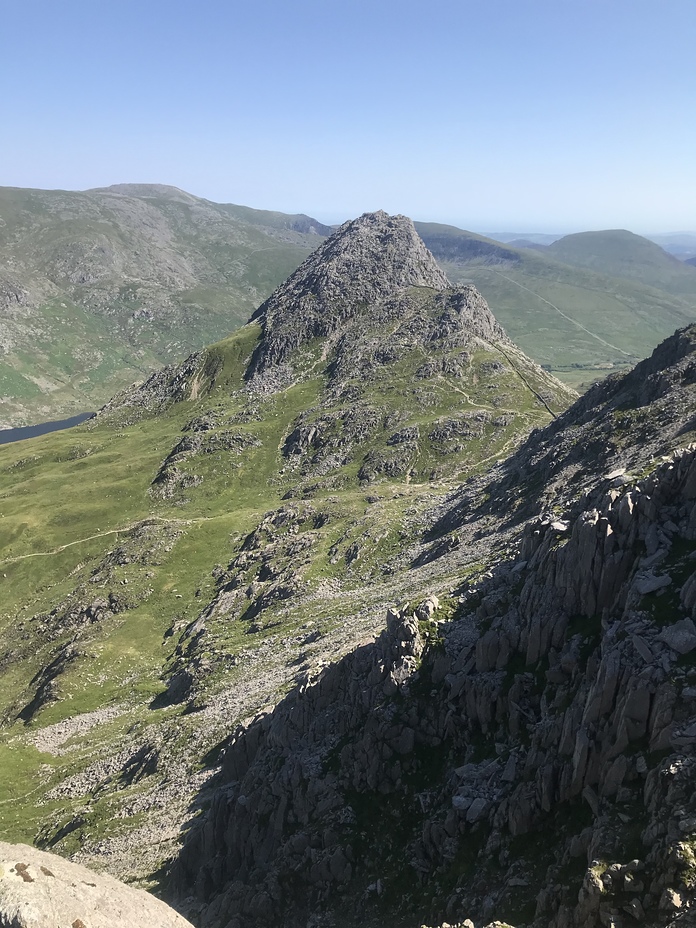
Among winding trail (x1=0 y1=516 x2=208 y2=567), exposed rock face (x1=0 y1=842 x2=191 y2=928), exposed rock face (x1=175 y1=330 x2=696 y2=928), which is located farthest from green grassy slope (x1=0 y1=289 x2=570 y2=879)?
exposed rock face (x1=0 y1=842 x2=191 y2=928)

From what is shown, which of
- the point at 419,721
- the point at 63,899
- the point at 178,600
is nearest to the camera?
the point at 63,899

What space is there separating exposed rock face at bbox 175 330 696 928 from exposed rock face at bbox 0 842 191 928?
12.5m

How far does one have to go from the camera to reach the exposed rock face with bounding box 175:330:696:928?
2998cm

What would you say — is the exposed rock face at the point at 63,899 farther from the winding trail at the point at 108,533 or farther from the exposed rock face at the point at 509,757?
the winding trail at the point at 108,533

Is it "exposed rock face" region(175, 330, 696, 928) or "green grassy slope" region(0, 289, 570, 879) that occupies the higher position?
"exposed rock face" region(175, 330, 696, 928)

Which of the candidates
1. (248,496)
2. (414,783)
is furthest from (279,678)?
(248,496)

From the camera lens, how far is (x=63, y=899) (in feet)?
109

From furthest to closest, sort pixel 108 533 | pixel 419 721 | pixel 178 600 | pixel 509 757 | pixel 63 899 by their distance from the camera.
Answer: pixel 108 533 → pixel 178 600 → pixel 419 721 → pixel 509 757 → pixel 63 899

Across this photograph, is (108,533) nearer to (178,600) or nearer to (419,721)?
(178,600)

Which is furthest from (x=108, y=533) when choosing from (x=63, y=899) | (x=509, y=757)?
(x=509, y=757)

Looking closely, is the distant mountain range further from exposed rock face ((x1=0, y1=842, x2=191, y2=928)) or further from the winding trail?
the winding trail

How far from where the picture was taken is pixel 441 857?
39.9m

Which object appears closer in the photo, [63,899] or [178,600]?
[63,899]

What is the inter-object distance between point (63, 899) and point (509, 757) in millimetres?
28375
